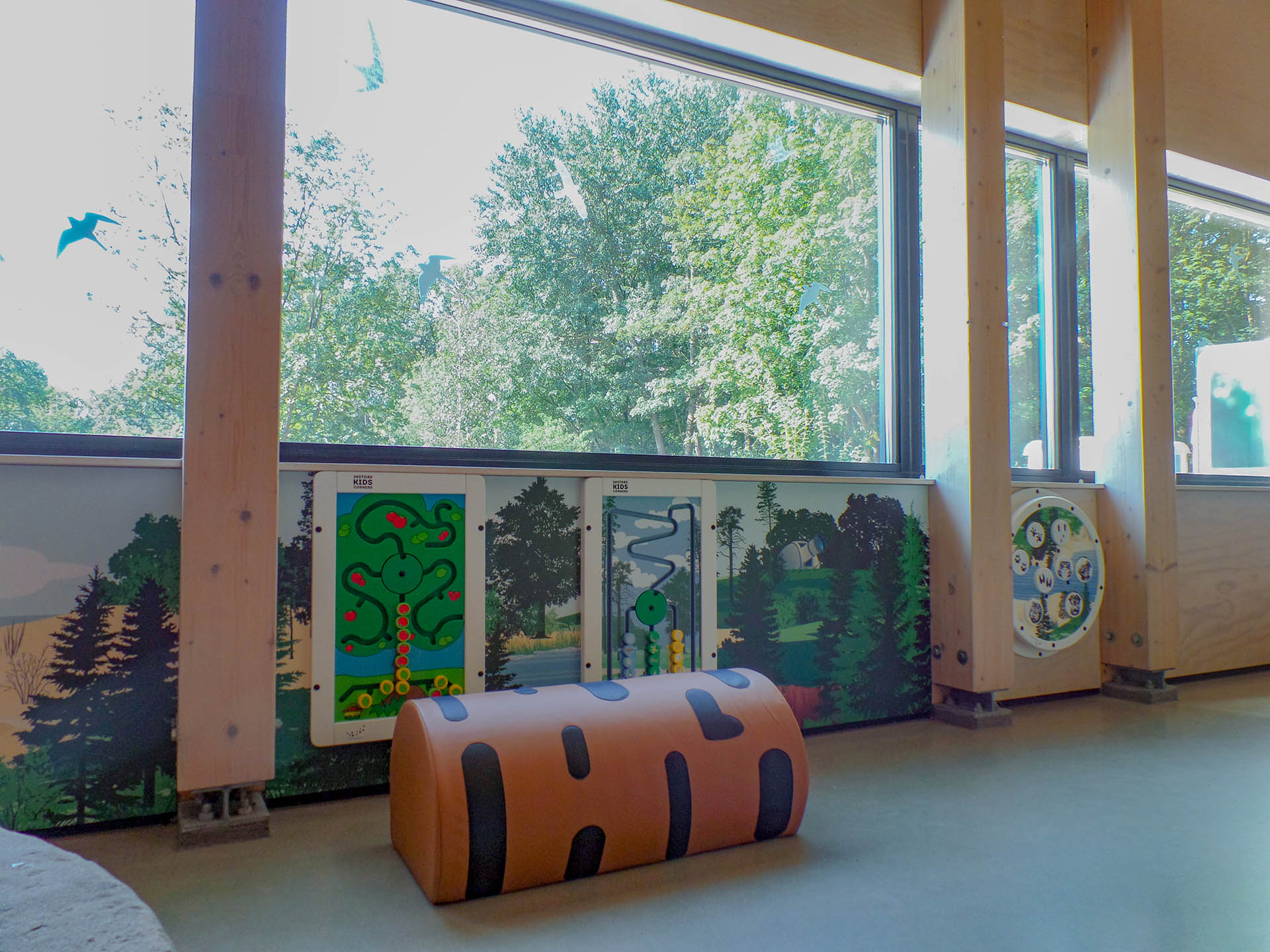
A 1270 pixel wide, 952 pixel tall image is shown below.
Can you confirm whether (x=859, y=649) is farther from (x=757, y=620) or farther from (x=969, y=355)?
(x=969, y=355)

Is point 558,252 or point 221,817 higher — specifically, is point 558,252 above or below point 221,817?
above

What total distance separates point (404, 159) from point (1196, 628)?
3589 millimetres

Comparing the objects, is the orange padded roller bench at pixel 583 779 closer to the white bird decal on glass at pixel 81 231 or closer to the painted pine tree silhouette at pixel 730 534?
the painted pine tree silhouette at pixel 730 534

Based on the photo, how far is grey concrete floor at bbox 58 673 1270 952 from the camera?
4.58ft

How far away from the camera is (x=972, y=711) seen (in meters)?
2.85

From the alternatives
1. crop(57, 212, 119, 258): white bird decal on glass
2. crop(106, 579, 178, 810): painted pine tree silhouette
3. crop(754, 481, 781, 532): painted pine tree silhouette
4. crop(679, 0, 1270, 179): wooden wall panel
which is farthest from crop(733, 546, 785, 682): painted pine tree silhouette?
crop(57, 212, 119, 258): white bird decal on glass

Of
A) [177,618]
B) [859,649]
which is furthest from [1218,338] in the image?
[177,618]

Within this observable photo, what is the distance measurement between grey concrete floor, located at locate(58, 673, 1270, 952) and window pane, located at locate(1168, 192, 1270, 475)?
2.32 m

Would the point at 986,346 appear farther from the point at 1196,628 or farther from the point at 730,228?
the point at 1196,628

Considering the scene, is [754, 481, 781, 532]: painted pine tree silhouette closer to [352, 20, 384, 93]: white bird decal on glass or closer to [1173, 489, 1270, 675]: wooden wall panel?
[352, 20, 384, 93]: white bird decal on glass

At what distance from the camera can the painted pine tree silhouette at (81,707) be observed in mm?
1770

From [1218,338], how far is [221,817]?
4569mm

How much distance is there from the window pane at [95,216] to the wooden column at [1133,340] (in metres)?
3.26

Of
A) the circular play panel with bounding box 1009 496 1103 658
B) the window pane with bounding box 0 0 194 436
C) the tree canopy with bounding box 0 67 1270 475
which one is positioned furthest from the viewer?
the circular play panel with bounding box 1009 496 1103 658
